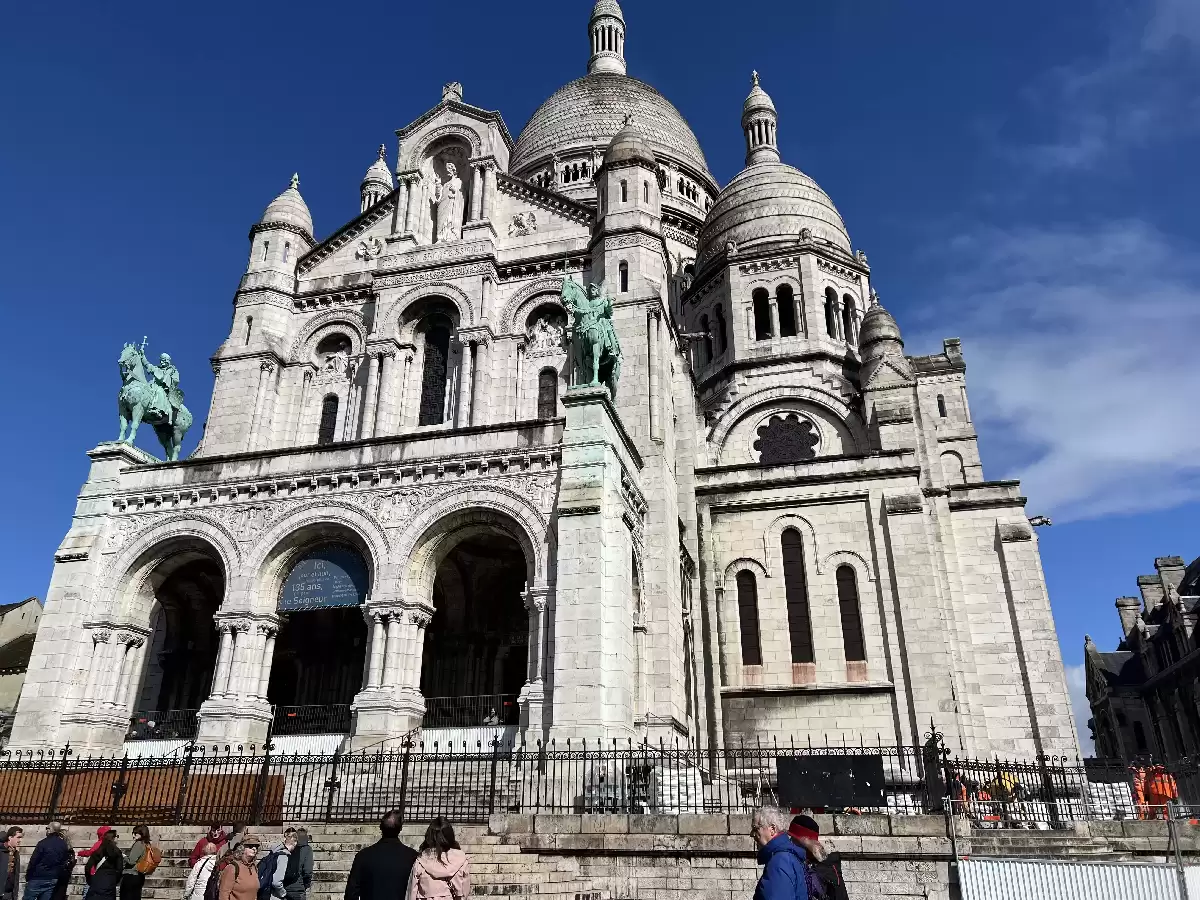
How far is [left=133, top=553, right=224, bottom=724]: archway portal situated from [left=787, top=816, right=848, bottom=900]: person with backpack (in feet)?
72.1

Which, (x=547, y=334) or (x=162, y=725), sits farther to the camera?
(x=547, y=334)

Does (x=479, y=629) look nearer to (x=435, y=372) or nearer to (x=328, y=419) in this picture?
(x=435, y=372)

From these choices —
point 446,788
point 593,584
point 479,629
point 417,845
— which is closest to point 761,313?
point 479,629

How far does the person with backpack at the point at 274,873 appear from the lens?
10.9 meters

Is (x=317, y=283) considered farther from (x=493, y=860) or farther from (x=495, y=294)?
(x=493, y=860)

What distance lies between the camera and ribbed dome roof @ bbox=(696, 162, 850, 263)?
35.4m

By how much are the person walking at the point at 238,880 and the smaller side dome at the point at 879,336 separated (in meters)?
26.2

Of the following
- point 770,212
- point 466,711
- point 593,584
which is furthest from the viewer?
point 770,212

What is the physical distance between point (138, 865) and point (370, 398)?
1800 centimetres

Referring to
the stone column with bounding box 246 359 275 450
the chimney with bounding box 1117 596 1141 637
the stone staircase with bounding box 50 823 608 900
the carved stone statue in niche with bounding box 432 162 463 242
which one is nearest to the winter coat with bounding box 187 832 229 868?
the stone staircase with bounding box 50 823 608 900

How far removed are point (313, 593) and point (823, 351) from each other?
2032 centimetres

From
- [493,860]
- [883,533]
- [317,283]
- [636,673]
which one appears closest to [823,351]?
[883,533]

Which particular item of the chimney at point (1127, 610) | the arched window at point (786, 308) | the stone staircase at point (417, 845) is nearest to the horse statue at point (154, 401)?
the stone staircase at point (417, 845)

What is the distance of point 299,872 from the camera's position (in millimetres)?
10805
